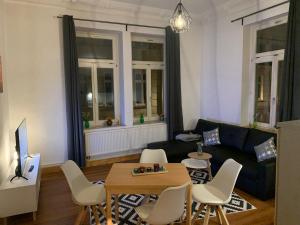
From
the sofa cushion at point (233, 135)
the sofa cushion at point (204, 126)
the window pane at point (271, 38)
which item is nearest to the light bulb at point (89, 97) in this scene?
the sofa cushion at point (204, 126)

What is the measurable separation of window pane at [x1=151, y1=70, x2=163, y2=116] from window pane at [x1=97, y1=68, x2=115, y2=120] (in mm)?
960

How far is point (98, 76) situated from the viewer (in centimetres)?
477

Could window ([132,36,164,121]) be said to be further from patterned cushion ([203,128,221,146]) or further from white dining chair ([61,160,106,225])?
white dining chair ([61,160,106,225])

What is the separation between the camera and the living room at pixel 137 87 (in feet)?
10.8

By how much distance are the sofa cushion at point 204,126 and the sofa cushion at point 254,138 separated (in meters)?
0.82

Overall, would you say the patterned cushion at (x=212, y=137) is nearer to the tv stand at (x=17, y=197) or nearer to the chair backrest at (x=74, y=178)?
the chair backrest at (x=74, y=178)

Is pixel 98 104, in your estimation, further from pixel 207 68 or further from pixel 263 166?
pixel 263 166

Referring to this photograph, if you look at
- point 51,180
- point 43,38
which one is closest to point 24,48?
point 43,38

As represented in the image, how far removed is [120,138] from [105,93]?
3.34ft

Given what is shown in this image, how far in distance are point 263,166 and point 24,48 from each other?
413cm

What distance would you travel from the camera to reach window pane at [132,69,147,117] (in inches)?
202

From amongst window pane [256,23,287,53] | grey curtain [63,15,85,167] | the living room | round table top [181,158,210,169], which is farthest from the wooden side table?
window pane [256,23,287,53]

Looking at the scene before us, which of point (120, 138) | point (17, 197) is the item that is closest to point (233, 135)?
point (120, 138)

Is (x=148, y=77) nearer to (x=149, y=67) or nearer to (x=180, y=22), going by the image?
(x=149, y=67)
